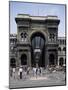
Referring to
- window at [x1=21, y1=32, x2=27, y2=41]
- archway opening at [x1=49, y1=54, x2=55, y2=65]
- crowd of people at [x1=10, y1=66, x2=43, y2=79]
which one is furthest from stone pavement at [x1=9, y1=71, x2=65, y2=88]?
window at [x1=21, y1=32, x2=27, y2=41]

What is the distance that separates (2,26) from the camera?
3.55m

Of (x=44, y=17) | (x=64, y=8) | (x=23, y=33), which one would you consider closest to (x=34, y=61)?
(x=23, y=33)

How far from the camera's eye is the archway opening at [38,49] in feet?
12.3

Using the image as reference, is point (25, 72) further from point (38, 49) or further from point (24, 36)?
point (24, 36)

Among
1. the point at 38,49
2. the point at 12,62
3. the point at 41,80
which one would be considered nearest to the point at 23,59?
the point at 12,62

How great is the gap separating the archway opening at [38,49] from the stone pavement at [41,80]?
21cm

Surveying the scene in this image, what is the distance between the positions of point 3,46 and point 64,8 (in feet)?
3.88

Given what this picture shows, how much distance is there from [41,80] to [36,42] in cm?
62

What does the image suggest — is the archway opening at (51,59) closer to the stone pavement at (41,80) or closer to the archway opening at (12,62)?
the stone pavement at (41,80)

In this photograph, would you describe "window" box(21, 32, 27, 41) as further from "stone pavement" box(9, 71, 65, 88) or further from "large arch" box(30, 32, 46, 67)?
"stone pavement" box(9, 71, 65, 88)

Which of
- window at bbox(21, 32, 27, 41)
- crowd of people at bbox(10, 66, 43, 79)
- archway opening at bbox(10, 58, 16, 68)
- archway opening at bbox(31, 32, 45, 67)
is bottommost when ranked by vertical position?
crowd of people at bbox(10, 66, 43, 79)

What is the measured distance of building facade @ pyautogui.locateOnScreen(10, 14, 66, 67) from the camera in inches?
145

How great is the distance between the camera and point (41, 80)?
3.77 metres

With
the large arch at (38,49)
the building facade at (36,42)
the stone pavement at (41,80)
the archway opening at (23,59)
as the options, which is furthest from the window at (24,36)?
the stone pavement at (41,80)
